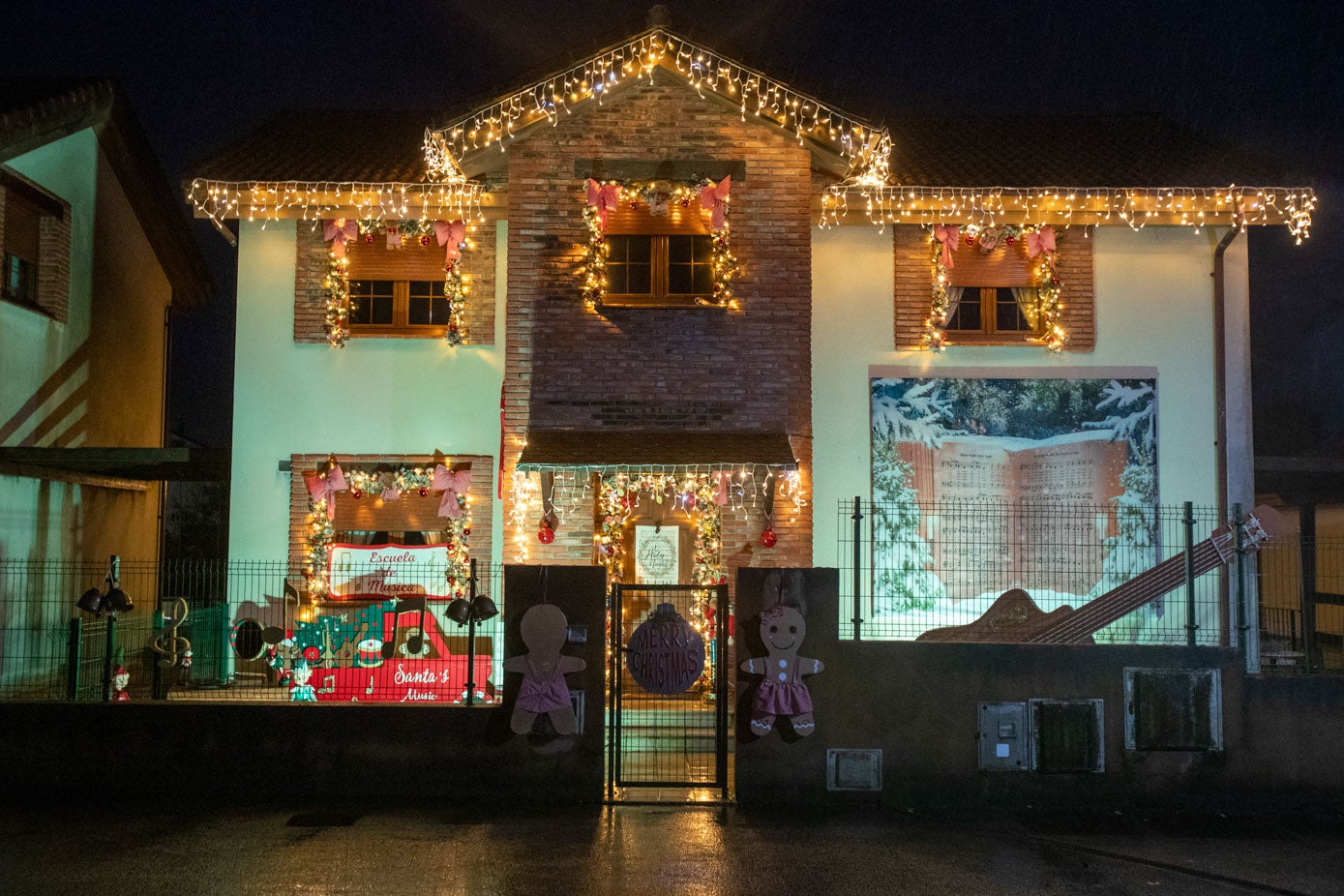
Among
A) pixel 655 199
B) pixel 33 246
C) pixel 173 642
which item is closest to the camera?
pixel 173 642

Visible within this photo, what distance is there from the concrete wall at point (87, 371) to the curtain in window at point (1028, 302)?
13488 millimetres

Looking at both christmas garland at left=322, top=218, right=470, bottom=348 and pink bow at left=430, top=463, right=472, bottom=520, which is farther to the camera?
christmas garland at left=322, top=218, right=470, bottom=348

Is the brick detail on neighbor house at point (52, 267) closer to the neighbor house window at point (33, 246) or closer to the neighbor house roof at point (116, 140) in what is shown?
the neighbor house window at point (33, 246)

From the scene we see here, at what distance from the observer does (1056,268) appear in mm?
14117

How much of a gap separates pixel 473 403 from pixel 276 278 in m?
3.19

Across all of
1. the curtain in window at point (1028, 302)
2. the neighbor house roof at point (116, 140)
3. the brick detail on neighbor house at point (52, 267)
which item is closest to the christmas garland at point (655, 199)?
the curtain in window at point (1028, 302)

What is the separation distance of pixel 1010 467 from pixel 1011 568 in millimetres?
1624

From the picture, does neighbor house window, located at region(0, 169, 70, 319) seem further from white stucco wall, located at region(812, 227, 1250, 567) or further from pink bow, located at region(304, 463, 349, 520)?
white stucco wall, located at region(812, 227, 1250, 567)

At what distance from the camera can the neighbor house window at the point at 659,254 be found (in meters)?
13.2

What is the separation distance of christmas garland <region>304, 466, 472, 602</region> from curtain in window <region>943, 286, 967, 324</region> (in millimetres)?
6932

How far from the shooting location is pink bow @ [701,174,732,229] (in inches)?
501

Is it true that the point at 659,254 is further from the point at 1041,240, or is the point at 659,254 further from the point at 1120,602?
the point at 1120,602

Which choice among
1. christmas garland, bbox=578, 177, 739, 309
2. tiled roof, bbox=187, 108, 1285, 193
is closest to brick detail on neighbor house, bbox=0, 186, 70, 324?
tiled roof, bbox=187, 108, 1285, 193

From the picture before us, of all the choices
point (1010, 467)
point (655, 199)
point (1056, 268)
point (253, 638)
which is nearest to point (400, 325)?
point (655, 199)
